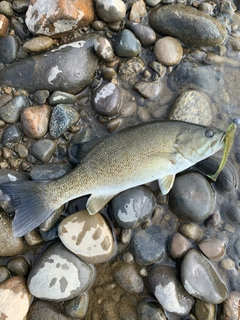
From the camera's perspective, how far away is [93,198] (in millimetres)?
3428

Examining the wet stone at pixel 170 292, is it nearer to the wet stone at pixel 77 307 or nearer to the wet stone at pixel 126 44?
the wet stone at pixel 77 307

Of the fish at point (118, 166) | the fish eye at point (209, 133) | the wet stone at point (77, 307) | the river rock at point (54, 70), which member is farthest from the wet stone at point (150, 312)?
the river rock at point (54, 70)

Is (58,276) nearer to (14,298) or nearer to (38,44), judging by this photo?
(14,298)

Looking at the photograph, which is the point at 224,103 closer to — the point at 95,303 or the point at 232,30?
the point at 232,30

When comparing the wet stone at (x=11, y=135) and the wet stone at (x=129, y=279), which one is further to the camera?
the wet stone at (x=11, y=135)

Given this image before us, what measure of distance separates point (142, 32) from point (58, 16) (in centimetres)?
106

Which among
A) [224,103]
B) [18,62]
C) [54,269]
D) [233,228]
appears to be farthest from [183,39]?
[54,269]

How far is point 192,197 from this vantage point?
3488 mm

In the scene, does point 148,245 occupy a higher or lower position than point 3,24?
lower

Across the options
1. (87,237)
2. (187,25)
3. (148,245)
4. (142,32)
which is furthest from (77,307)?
(187,25)

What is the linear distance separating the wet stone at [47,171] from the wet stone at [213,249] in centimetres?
185

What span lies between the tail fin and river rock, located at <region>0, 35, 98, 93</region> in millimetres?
1263

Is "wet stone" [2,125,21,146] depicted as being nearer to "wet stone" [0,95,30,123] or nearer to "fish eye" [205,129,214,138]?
"wet stone" [0,95,30,123]

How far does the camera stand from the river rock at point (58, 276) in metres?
3.28
